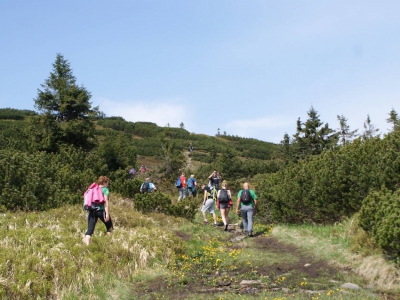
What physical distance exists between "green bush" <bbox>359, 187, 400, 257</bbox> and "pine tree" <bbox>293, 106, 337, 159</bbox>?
80.7ft

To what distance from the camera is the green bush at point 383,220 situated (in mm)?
6215

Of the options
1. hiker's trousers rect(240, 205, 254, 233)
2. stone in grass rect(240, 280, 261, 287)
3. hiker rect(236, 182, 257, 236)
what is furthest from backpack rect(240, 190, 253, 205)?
stone in grass rect(240, 280, 261, 287)

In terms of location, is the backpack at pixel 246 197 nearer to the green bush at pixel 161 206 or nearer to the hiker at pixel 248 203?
the hiker at pixel 248 203

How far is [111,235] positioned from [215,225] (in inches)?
214

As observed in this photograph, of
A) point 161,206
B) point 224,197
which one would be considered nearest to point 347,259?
point 224,197

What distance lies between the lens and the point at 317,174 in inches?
457

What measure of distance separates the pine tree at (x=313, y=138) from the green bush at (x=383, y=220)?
80.7 ft

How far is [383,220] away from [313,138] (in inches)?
1039

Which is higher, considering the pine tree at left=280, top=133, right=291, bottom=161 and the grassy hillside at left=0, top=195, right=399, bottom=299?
the pine tree at left=280, top=133, right=291, bottom=161

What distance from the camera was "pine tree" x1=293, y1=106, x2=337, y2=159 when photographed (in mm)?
31955

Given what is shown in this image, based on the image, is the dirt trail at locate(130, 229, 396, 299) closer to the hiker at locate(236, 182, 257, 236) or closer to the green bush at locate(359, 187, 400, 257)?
the green bush at locate(359, 187, 400, 257)

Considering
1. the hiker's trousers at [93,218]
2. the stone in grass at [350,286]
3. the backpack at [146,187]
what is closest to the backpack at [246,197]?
the hiker's trousers at [93,218]

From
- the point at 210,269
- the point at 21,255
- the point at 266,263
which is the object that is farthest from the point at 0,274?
the point at 266,263

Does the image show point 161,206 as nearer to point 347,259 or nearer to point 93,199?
point 93,199
